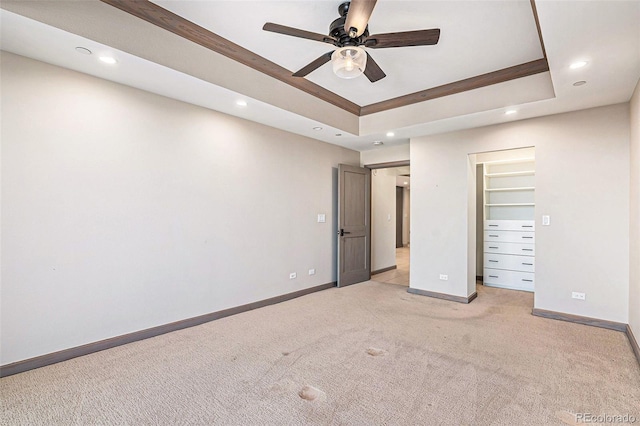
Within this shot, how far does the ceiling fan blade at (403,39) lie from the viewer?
2.15 m

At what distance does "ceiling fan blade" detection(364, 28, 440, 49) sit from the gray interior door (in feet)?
9.75

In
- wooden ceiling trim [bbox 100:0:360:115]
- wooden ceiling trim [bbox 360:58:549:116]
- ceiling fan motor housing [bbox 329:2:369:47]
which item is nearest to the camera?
ceiling fan motor housing [bbox 329:2:369:47]

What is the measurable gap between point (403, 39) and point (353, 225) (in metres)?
3.60

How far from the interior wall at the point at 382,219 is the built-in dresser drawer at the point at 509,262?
6.71 ft

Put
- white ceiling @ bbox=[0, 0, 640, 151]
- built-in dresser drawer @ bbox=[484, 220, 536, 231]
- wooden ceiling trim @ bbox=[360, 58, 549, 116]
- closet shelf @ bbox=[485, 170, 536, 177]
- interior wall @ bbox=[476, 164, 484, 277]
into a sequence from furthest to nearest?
1. interior wall @ bbox=[476, 164, 484, 277]
2. closet shelf @ bbox=[485, 170, 536, 177]
3. built-in dresser drawer @ bbox=[484, 220, 536, 231]
4. wooden ceiling trim @ bbox=[360, 58, 549, 116]
5. white ceiling @ bbox=[0, 0, 640, 151]

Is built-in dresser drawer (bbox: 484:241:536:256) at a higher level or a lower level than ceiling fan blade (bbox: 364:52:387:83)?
lower

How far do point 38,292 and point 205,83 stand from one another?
231 cm

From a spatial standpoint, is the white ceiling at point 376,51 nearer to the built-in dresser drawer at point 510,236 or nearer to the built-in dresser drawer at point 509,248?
the built-in dresser drawer at point 510,236

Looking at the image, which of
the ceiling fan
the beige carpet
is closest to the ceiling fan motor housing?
the ceiling fan

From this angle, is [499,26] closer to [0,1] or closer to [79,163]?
[0,1]

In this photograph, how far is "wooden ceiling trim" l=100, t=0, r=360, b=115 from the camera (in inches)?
95.5

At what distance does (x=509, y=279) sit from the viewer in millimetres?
5125

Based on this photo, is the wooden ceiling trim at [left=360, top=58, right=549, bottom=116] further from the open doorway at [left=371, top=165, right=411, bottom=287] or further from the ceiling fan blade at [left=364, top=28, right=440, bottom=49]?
the open doorway at [left=371, top=165, right=411, bottom=287]

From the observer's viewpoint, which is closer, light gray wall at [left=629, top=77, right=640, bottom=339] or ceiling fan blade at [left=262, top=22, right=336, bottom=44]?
ceiling fan blade at [left=262, top=22, right=336, bottom=44]
